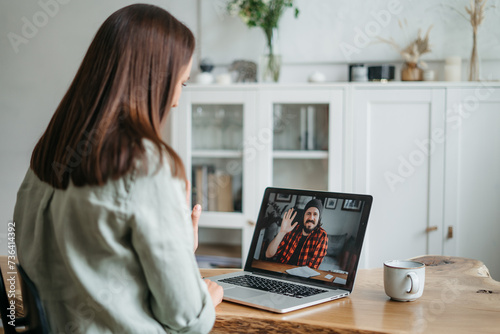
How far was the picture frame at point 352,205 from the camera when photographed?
52.7 inches

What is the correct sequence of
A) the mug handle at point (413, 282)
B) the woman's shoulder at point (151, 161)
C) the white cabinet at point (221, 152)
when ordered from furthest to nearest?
1. the white cabinet at point (221, 152)
2. the mug handle at point (413, 282)
3. the woman's shoulder at point (151, 161)

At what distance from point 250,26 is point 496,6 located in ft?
4.57

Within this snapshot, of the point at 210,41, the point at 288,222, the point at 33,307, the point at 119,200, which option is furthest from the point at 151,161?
the point at 210,41

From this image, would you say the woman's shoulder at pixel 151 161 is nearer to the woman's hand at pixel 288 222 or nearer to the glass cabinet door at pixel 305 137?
the woman's hand at pixel 288 222

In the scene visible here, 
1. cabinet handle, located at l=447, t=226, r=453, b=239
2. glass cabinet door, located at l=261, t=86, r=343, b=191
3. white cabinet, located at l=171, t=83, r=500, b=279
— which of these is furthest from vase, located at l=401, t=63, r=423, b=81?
cabinet handle, located at l=447, t=226, r=453, b=239

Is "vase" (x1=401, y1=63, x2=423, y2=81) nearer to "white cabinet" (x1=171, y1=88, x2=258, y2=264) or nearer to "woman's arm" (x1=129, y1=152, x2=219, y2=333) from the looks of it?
"white cabinet" (x1=171, y1=88, x2=258, y2=264)

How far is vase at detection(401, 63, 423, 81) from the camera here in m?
2.86

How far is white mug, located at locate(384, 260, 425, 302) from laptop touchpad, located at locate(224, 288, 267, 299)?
309mm

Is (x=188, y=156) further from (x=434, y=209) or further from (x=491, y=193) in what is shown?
(x=491, y=193)

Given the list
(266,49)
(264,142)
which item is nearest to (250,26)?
(266,49)

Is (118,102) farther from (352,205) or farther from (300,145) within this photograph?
(300,145)

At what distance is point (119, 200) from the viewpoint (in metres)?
0.89

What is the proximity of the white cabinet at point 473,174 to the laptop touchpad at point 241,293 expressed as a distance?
5.78 feet

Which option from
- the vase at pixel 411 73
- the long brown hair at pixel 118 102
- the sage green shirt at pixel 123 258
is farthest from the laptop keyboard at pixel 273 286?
the vase at pixel 411 73
